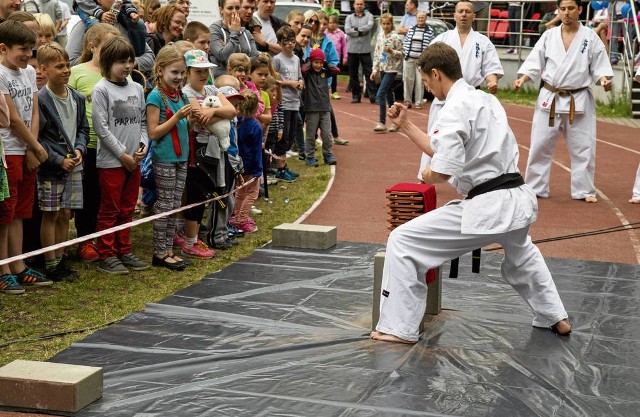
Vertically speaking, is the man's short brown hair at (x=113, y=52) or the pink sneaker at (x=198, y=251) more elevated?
the man's short brown hair at (x=113, y=52)

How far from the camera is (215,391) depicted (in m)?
4.68

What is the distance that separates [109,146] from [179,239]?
1.33m

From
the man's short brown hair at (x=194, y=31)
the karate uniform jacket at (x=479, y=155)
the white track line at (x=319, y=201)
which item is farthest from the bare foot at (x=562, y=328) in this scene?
the man's short brown hair at (x=194, y=31)

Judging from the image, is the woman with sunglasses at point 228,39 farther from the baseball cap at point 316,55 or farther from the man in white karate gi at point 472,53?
the man in white karate gi at point 472,53

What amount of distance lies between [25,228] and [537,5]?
1844 centimetres

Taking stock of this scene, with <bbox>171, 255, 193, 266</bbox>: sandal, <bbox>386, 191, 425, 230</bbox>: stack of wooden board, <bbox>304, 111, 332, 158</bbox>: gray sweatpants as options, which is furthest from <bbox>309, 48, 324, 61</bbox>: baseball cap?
<bbox>386, 191, 425, 230</bbox>: stack of wooden board

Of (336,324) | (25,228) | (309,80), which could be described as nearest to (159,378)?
(336,324)

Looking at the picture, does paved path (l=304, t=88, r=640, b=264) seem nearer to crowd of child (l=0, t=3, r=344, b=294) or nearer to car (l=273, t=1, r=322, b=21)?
crowd of child (l=0, t=3, r=344, b=294)

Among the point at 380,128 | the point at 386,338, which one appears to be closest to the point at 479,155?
the point at 386,338

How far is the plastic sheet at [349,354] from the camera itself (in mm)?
4578

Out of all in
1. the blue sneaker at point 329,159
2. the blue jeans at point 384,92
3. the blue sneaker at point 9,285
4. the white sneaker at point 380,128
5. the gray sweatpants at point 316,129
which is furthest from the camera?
the white sneaker at point 380,128

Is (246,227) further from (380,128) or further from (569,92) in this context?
(380,128)

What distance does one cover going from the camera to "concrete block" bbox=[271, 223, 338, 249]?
25.6 ft

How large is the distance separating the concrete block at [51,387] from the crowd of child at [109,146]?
1951 mm
